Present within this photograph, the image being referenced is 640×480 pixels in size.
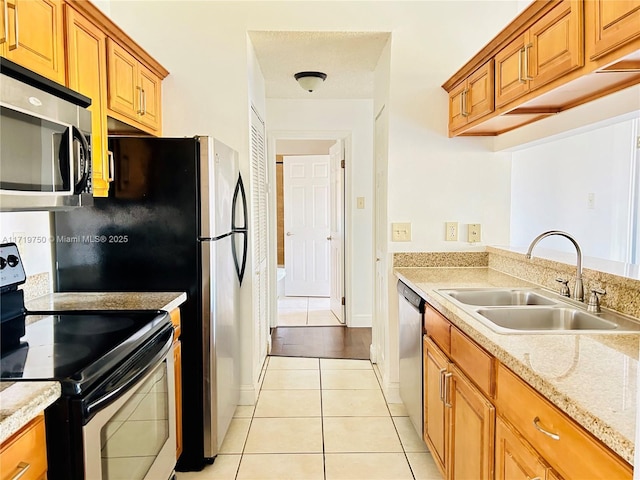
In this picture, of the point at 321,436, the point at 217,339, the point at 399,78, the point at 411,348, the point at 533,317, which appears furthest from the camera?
the point at 399,78

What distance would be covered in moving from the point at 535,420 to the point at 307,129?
3.80 m

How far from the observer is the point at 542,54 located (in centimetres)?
179

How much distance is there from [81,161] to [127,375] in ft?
2.54

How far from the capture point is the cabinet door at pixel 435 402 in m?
1.95

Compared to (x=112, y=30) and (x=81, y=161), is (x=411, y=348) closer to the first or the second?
(x=81, y=161)

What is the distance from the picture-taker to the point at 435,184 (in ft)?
9.61

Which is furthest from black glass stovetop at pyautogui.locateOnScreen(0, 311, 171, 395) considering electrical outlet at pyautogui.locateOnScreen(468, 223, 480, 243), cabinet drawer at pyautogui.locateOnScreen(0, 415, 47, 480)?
electrical outlet at pyautogui.locateOnScreen(468, 223, 480, 243)

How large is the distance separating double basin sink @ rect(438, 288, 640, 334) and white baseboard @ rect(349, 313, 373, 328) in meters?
2.61

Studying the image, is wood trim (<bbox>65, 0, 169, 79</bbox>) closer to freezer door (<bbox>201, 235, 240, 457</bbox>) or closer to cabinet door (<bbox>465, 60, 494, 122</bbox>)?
freezer door (<bbox>201, 235, 240, 457</bbox>)

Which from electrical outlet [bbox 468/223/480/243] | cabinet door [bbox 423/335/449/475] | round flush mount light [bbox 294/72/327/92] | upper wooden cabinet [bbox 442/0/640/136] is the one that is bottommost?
cabinet door [bbox 423/335/449/475]

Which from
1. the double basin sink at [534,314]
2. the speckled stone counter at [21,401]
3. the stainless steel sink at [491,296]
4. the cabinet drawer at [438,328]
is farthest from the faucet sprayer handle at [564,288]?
the speckled stone counter at [21,401]

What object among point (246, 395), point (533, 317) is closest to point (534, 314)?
point (533, 317)

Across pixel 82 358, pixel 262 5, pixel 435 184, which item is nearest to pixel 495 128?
pixel 435 184

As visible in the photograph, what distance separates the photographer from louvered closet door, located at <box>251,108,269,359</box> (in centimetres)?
316
